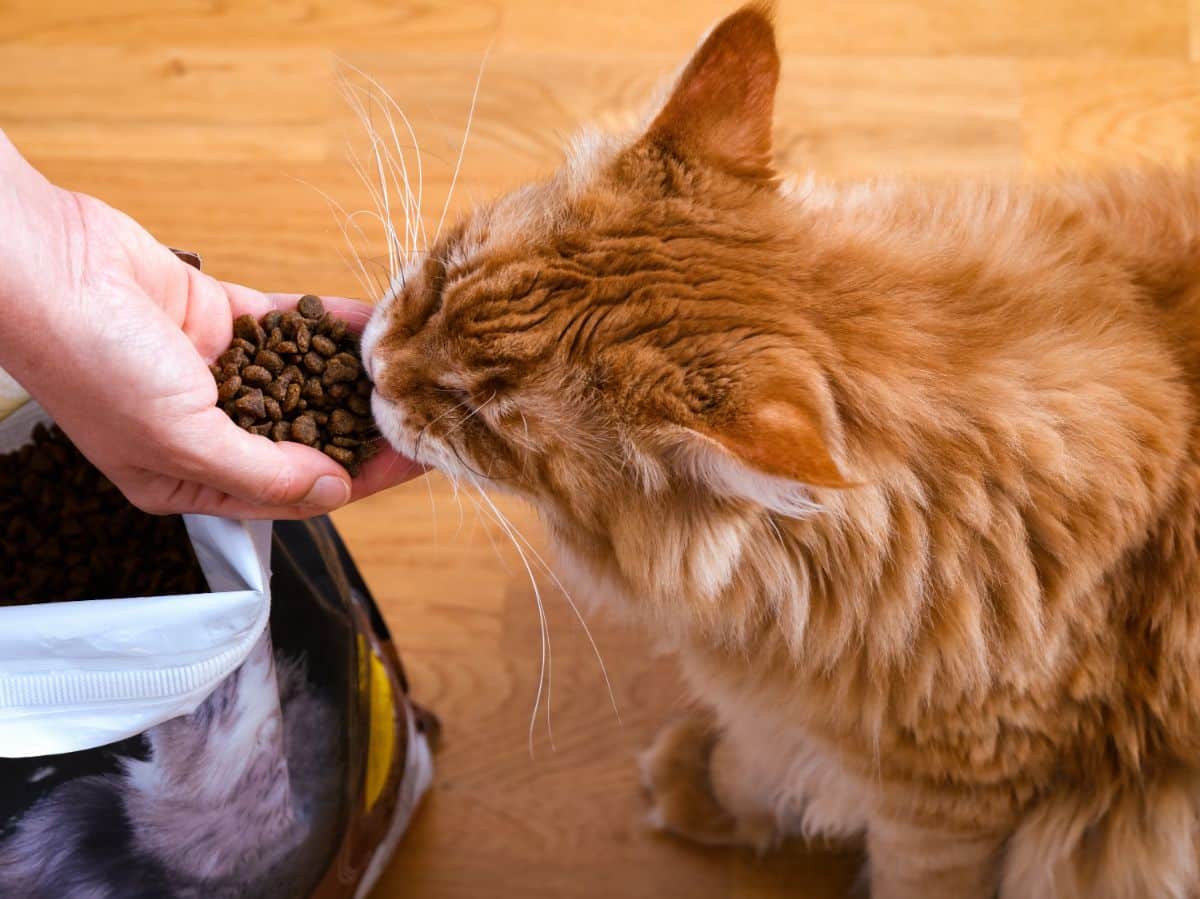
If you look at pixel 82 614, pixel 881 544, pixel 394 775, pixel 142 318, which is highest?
pixel 142 318

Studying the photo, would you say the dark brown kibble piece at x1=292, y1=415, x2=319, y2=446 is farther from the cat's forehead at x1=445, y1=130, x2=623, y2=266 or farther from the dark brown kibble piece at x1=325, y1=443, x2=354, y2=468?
the cat's forehead at x1=445, y1=130, x2=623, y2=266

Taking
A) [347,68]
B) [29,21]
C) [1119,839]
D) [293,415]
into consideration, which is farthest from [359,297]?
[1119,839]

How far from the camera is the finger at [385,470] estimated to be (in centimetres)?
121

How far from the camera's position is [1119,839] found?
1.24 metres

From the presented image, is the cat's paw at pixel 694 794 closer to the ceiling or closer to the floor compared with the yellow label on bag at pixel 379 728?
closer to the floor

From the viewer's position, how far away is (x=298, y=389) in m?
1.18

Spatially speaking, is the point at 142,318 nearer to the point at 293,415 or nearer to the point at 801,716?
the point at 293,415

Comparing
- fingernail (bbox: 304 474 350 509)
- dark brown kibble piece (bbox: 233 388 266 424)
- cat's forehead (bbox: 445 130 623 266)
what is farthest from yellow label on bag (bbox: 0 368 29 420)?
cat's forehead (bbox: 445 130 623 266)

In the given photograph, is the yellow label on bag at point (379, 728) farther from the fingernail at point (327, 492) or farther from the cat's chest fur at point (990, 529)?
the cat's chest fur at point (990, 529)

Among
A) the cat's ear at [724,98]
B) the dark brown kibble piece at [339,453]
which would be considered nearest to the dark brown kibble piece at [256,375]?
the dark brown kibble piece at [339,453]

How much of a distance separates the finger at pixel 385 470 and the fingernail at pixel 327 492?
6cm

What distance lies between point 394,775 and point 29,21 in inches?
68.4

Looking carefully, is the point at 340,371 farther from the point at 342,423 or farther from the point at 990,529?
the point at 990,529

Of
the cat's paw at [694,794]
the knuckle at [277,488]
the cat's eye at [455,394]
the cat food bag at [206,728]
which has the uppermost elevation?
the cat's eye at [455,394]
